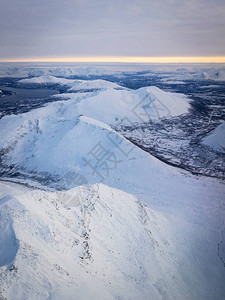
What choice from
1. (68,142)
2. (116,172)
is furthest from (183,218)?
(68,142)

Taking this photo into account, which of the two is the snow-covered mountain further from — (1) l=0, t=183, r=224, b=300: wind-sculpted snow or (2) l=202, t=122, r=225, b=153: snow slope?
(2) l=202, t=122, r=225, b=153: snow slope

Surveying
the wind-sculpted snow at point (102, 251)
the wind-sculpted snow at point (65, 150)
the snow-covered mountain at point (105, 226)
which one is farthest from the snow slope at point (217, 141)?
the wind-sculpted snow at point (102, 251)

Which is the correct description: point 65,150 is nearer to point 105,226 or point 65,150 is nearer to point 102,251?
point 105,226

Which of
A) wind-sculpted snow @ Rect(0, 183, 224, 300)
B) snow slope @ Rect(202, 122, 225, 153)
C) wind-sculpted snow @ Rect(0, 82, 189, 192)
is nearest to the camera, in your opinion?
wind-sculpted snow @ Rect(0, 183, 224, 300)

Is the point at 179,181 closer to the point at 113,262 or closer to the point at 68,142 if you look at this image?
the point at 113,262

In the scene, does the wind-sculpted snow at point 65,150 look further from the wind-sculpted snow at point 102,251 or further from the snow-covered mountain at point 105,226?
the wind-sculpted snow at point 102,251

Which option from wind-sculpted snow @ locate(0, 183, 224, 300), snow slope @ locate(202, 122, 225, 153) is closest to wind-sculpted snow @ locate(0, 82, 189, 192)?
wind-sculpted snow @ locate(0, 183, 224, 300)

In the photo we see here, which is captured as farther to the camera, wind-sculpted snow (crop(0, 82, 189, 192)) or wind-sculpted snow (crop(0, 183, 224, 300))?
wind-sculpted snow (crop(0, 82, 189, 192))

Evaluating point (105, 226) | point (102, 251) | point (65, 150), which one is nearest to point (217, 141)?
point (65, 150)
